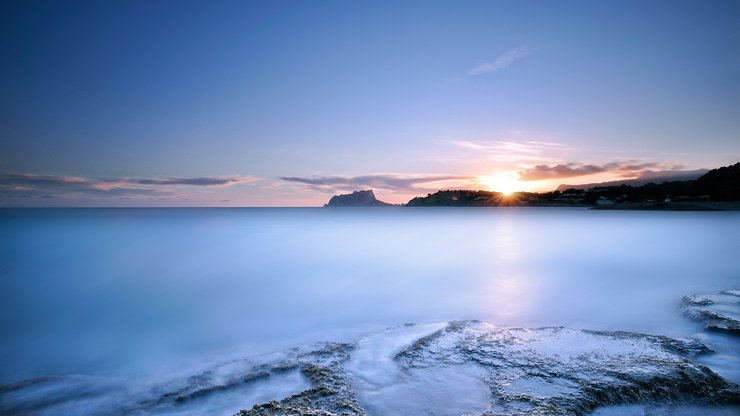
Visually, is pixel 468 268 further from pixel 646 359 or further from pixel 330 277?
pixel 646 359

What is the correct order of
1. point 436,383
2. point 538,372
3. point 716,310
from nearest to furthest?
point 436,383 → point 538,372 → point 716,310

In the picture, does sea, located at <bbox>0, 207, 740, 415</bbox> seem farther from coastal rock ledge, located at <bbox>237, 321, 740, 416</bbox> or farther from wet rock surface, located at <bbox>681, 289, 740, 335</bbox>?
coastal rock ledge, located at <bbox>237, 321, 740, 416</bbox>

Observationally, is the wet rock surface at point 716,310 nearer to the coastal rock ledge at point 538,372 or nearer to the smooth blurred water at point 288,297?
the smooth blurred water at point 288,297

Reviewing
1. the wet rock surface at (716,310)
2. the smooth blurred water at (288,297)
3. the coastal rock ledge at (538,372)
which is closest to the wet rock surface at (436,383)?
the coastal rock ledge at (538,372)

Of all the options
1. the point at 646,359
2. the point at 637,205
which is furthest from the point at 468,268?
the point at 637,205

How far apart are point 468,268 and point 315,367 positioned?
13.0 meters

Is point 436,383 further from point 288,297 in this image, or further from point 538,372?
point 288,297

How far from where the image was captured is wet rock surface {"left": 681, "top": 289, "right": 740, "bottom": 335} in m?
6.66

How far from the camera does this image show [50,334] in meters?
8.30

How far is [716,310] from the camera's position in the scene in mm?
7848

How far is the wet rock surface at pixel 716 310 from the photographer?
666cm

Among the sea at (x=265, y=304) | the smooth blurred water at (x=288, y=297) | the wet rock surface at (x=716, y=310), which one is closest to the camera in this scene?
the sea at (x=265, y=304)

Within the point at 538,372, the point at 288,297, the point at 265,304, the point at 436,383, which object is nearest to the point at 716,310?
the point at 538,372

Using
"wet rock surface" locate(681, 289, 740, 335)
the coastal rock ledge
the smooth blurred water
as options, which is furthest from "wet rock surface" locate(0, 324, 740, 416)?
"wet rock surface" locate(681, 289, 740, 335)
